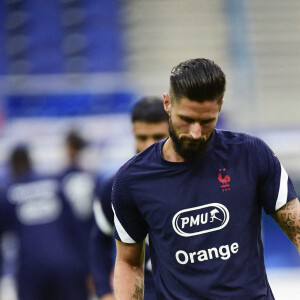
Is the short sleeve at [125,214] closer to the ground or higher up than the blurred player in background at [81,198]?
higher up

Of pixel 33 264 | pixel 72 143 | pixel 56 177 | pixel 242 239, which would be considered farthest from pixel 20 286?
pixel 242 239

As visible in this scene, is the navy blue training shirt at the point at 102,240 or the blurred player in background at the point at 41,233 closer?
the navy blue training shirt at the point at 102,240

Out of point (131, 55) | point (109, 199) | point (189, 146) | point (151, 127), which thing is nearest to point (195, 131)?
point (189, 146)

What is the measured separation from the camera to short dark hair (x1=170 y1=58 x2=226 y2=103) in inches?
101

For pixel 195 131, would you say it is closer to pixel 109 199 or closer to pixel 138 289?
pixel 138 289

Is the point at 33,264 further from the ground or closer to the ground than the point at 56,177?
closer to the ground

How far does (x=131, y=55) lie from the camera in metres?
12.8

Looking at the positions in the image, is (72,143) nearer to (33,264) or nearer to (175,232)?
(33,264)

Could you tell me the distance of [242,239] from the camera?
2660 millimetres

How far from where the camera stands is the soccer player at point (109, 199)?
401 cm

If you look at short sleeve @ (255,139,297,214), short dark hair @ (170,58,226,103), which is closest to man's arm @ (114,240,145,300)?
short sleeve @ (255,139,297,214)

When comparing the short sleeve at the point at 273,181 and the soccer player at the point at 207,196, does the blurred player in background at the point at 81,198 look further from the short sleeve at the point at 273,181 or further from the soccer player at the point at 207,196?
the short sleeve at the point at 273,181

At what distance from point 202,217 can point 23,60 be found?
405 inches

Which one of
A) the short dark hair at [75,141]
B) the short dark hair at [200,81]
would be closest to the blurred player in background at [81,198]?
the short dark hair at [75,141]
